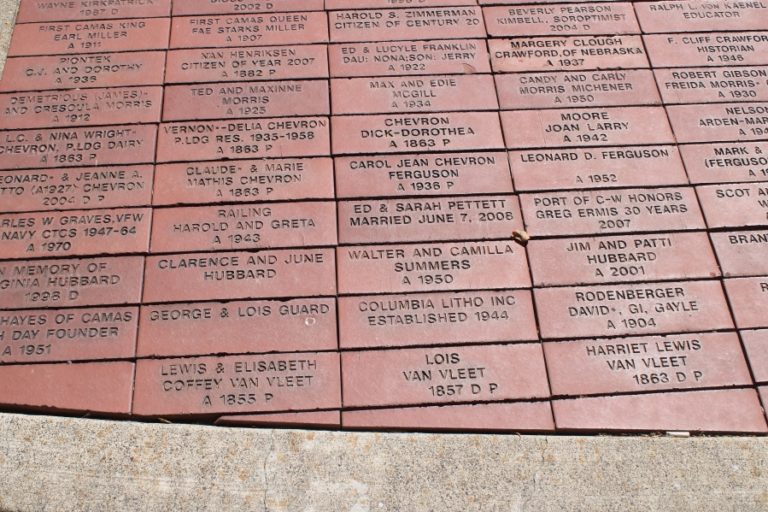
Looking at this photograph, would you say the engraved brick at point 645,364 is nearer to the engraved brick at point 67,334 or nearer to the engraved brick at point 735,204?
the engraved brick at point 735,204

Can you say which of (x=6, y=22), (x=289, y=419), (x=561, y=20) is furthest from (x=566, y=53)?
(x=6, y=22)

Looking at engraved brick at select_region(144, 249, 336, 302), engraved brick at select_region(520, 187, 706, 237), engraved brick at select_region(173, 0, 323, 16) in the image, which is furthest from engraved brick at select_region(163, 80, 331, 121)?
engraved brick at select_region(520, 187, 706, 237)

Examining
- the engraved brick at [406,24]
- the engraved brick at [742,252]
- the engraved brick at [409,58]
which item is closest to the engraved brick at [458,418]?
the engraved brick at [742,252]

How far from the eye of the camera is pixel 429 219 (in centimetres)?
348

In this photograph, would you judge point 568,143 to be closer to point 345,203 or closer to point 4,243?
point 345,203

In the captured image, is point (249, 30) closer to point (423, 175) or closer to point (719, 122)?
point (423, 175)

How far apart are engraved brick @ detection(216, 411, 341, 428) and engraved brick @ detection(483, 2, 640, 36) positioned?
2.57m

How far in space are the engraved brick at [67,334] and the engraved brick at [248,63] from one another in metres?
1.52

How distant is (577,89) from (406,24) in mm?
1141

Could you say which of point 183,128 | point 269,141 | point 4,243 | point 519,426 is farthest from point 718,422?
point 4,243

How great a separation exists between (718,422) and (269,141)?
272cm

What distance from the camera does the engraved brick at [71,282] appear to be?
10.7ft

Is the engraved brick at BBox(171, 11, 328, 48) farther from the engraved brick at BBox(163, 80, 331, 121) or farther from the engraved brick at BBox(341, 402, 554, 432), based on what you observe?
the engraved brick at BBox(341, 402, 554, 432)

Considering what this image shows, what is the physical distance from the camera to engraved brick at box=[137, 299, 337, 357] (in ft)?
10.4
